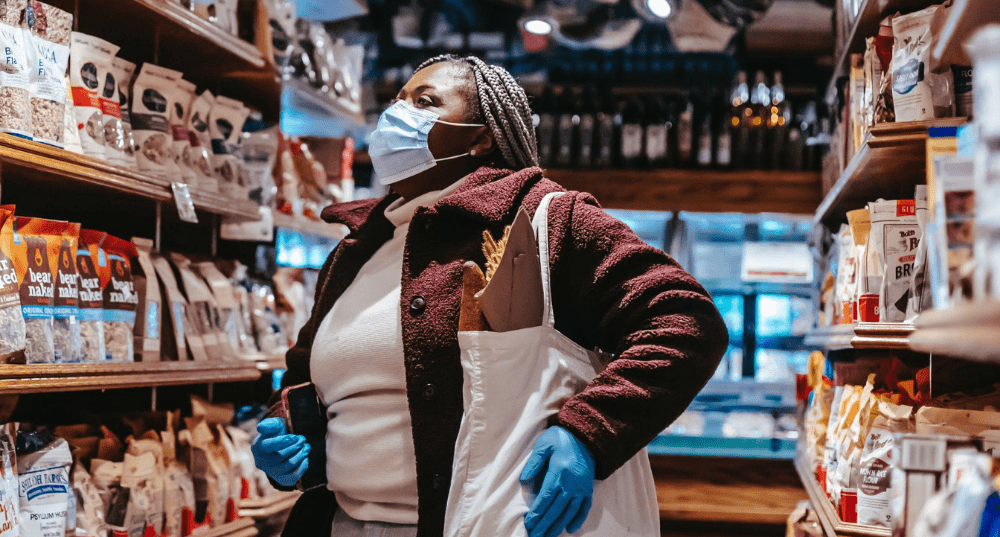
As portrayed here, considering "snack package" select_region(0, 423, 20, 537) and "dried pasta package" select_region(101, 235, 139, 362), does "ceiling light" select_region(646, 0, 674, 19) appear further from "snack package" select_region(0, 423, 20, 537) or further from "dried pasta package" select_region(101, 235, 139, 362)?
"snack package" select_region(0, 423, 20, 537)

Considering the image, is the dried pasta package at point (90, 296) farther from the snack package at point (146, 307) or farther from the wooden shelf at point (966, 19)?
the wooden shelf at point (966, 19)

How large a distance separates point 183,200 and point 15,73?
0.66 metres

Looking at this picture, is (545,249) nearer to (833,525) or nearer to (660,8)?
(833,525)

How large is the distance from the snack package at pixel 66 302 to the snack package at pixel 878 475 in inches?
72.1

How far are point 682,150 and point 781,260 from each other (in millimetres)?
804

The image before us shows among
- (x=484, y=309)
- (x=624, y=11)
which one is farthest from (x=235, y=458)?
(x=624, y=11)

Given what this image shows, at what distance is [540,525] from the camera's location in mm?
1411

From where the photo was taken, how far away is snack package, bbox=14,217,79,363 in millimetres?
1919

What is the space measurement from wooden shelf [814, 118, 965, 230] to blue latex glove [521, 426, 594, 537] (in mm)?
949

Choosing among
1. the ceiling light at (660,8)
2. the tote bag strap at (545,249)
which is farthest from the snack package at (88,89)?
the ceiling light at (660,8)

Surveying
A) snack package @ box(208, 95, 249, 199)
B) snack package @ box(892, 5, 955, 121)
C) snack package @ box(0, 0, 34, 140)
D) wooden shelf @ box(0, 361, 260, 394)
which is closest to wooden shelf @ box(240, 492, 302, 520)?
wooden shelf @ box(0, 361, 260, 394)

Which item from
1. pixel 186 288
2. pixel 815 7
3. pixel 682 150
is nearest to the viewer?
pixel 186 288

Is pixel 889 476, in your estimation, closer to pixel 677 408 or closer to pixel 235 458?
pixel 677 408

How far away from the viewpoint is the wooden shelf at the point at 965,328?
604 mm
